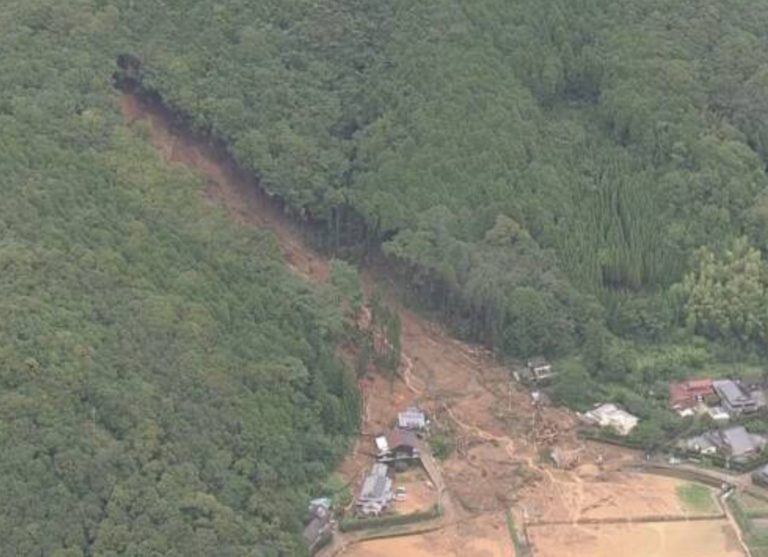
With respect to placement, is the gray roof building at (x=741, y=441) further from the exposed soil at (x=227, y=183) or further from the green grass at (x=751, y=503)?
the exposed soil at (x=227, y=183)

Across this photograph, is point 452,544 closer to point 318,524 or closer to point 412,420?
point 318,524

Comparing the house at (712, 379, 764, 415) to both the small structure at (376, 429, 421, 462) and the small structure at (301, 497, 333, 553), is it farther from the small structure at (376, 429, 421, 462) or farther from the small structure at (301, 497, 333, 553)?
the small structure at (301, 497, 333, 553)

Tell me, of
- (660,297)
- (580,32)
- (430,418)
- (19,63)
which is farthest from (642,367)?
(19,63)

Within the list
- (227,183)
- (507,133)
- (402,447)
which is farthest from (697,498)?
(227,183)

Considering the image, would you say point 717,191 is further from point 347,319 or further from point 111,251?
point 111,251

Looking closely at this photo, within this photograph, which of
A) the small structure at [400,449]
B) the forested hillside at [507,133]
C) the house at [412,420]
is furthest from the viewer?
the forested hillside at [507,133]

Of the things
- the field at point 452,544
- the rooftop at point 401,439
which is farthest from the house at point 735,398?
the rooftop at point 401,439

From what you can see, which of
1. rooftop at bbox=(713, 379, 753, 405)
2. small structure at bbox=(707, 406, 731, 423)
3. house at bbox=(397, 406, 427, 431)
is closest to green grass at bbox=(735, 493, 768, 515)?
small structure at bbox=(707, 406, 731, 423)
